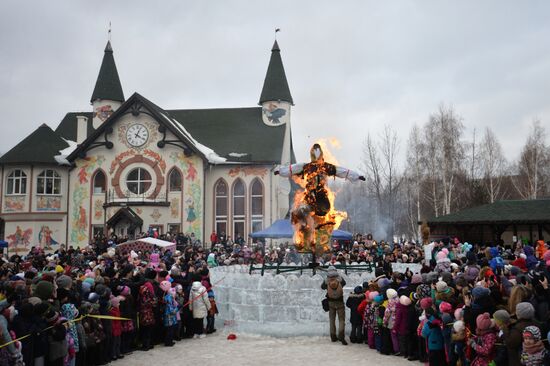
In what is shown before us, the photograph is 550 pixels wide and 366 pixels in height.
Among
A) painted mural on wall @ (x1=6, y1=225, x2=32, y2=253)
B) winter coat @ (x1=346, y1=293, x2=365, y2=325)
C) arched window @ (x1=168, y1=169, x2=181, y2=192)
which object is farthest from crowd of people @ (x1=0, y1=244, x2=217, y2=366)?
painted mural on wall @ (x1=6, y1=225, x2=32, y2=253)

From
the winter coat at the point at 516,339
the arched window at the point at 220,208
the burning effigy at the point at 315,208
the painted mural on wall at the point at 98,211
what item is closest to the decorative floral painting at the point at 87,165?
the painted mural on wall at the point at 98,211

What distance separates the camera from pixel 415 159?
43719mm

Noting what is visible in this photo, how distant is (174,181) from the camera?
3569cm

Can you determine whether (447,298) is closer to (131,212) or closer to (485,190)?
(131,212)

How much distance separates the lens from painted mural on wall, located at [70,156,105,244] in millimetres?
35656

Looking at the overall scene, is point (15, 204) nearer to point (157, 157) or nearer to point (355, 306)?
point (157, 157)

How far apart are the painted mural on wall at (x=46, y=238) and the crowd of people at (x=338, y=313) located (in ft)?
Result: 75.9

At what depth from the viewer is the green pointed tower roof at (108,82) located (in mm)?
41031

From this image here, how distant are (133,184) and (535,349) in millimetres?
32707

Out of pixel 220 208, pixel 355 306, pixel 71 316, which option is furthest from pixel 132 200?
pixel 71 316

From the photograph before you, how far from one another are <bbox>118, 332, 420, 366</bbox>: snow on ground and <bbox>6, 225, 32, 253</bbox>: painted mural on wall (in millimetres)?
27298

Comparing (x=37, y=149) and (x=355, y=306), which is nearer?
(x=355, y=306)

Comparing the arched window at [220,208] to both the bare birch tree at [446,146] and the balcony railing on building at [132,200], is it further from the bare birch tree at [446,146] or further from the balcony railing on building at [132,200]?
the bare birch tree at [446,146]

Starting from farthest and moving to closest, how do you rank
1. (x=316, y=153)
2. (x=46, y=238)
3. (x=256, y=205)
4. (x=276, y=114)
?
(x=276, y=114) < (x=256, y=205) < (x=46, y=238) < (x=316, y=153)
